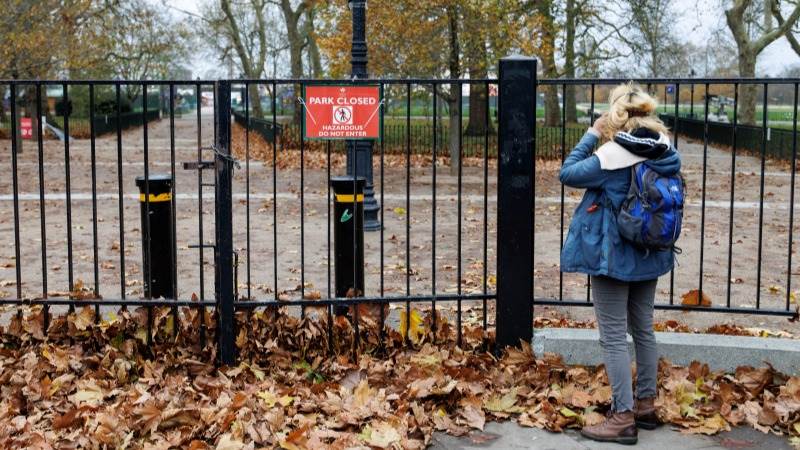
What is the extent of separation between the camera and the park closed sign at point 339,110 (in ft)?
20.1

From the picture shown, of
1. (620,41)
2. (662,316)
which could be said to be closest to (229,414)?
(662,316)

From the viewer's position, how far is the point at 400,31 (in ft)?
67.7

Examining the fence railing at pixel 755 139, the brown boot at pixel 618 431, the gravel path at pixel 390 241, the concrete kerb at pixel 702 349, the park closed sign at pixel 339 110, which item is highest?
the fence railing at pixel 755 139

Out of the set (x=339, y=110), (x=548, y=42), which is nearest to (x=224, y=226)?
(x=339, y=110)

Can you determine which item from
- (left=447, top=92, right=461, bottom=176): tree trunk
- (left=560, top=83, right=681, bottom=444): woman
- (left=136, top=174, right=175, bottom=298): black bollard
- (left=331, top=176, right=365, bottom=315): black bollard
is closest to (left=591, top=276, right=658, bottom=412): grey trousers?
(left=560, top=83, right=681, bottom=444): woman

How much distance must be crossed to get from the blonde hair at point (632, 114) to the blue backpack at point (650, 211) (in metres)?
0.20

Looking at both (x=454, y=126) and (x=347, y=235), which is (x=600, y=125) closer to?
(x=347, y=235)

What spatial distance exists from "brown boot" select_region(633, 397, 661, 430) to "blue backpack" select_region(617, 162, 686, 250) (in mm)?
882

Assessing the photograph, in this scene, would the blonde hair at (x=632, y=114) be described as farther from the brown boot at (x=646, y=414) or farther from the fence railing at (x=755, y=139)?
the fence railing at (x=755, y=139)

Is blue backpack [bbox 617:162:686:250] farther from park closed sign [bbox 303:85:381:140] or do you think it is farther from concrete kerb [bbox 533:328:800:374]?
park closed sign [bbox 303:85:381:140]

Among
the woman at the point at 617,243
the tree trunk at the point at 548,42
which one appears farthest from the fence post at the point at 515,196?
the tree trunk at the point at 548,42

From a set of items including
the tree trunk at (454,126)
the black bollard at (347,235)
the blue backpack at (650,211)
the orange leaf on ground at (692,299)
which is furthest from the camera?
the tree trunk at (454,126)

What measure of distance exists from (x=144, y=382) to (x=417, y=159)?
2112 cm

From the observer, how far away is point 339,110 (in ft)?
20.2
